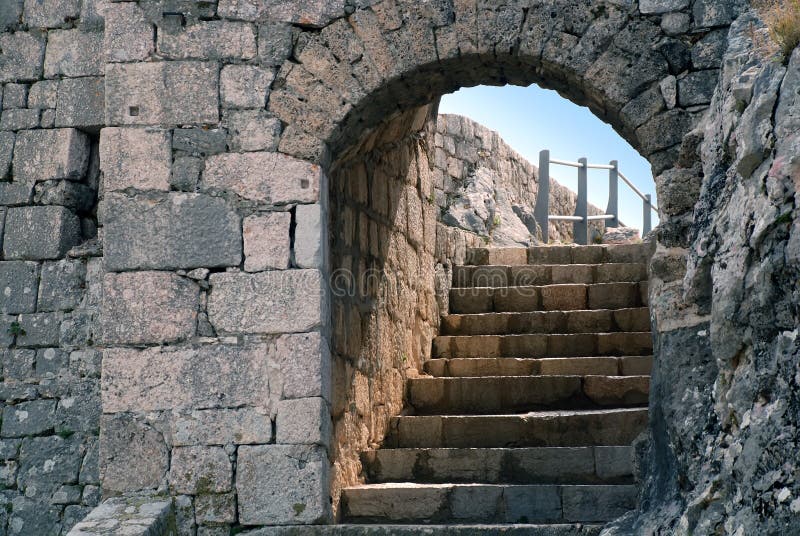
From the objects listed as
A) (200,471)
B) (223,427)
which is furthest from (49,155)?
(200,471)

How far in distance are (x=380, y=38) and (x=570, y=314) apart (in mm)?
3603

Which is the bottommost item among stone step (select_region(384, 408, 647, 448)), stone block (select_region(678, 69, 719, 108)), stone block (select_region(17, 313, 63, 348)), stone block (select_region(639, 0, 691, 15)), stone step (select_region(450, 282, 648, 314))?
stone step (select_region(384, 408, 647, 448))

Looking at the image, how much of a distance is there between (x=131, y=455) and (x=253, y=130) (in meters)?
1.79

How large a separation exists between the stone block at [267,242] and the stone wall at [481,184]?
12.9ft

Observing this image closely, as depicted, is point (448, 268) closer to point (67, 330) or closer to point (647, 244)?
point (647, 244)

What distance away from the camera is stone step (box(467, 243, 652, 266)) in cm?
952

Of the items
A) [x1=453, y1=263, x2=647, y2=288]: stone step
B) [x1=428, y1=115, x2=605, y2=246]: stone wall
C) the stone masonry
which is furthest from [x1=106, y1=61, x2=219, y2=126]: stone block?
[x1=453, y1=263, x2=647, y2=288]: stone step

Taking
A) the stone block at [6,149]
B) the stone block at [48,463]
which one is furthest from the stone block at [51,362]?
the stone block at [6,149]

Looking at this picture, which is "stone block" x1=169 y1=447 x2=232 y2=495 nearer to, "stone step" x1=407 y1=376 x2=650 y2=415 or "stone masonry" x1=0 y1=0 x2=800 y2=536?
"stone masonry" x1=0 y1=0 x2=800 y2=536

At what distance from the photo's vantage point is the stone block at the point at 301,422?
5.25 m

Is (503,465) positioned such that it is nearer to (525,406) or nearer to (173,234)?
(525,406)

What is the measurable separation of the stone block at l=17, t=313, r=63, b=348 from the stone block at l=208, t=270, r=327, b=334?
4.78ft

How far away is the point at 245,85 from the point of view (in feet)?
18.4

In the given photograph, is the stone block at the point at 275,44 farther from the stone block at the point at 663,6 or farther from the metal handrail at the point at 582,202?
the metal handrail at the point at 582,202
